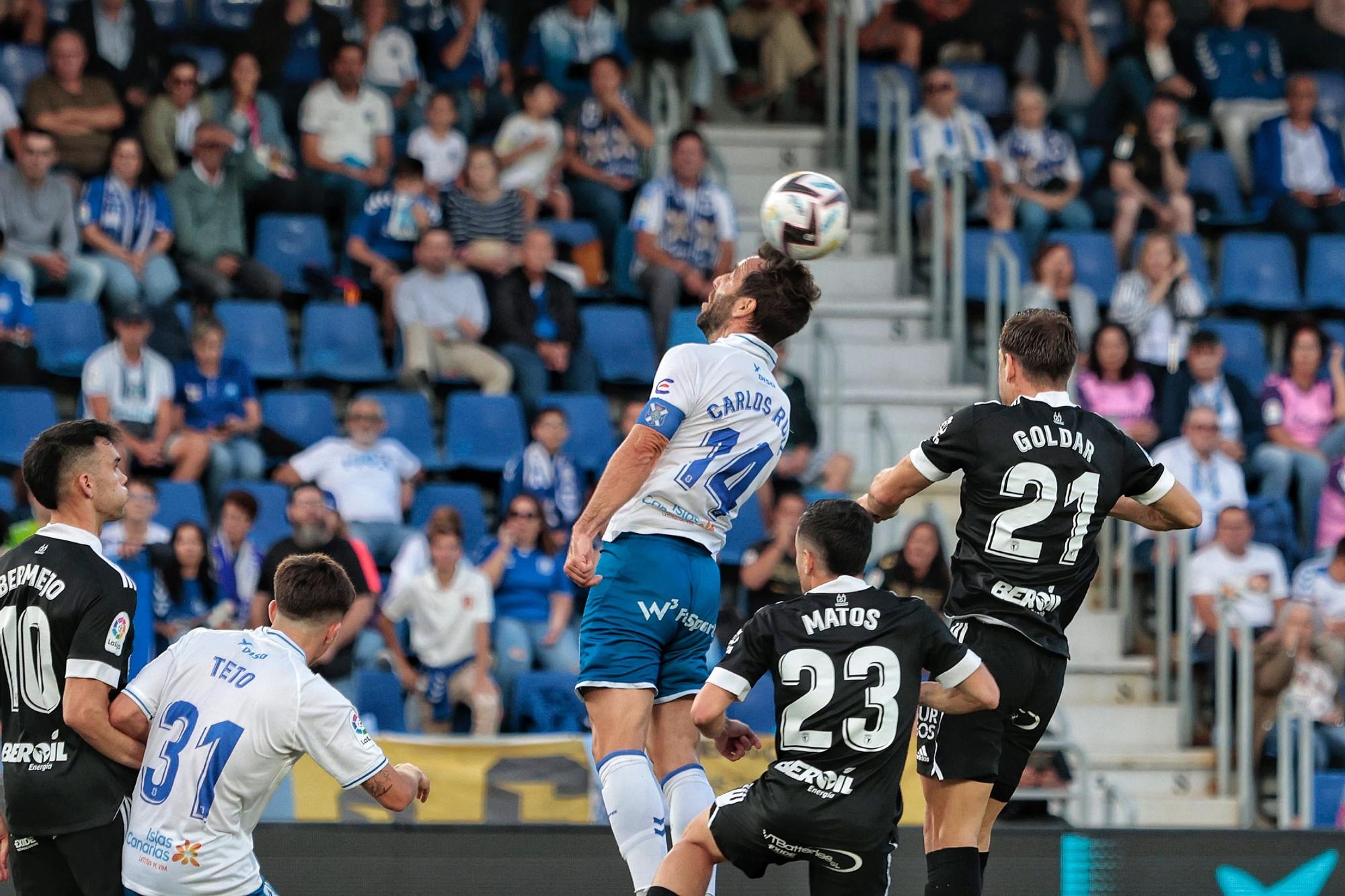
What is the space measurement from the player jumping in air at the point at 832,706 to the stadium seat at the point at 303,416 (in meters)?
6.63

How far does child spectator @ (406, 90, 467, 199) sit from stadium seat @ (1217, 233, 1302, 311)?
5405 mm

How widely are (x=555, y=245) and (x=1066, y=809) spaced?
5144 millimetres

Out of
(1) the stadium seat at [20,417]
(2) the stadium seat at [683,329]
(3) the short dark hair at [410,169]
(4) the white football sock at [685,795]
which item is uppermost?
(3) the short dark hair at [410,169]

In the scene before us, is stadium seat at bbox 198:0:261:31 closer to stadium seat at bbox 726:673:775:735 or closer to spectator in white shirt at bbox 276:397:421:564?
spectator in white shirt at bbox 276:397:421:564

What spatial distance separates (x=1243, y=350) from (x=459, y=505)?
5466mm

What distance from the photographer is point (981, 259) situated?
1284cm

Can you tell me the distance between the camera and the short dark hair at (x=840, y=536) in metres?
5.09

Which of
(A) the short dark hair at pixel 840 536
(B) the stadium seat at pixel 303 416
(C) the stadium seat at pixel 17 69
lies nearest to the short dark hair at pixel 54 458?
(A) the short dark hair at pixel 840 536

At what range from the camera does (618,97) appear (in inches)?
518

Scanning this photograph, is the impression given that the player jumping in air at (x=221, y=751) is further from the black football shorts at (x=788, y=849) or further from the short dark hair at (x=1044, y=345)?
the short dark hair at (x=1044, y=345)

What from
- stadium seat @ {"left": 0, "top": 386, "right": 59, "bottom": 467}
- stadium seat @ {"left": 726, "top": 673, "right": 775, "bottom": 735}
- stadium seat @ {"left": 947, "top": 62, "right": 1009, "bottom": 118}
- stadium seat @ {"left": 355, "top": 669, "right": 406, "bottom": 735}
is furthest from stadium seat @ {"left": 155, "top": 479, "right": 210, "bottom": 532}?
stadium seat @ {"left": 947, "top": 62, "right": 1009, "bottom": 118}

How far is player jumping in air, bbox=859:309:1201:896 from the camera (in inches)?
209

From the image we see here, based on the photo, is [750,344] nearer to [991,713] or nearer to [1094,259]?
[991,713]

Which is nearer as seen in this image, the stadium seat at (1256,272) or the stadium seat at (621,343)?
the stadium seat at (621,343)
